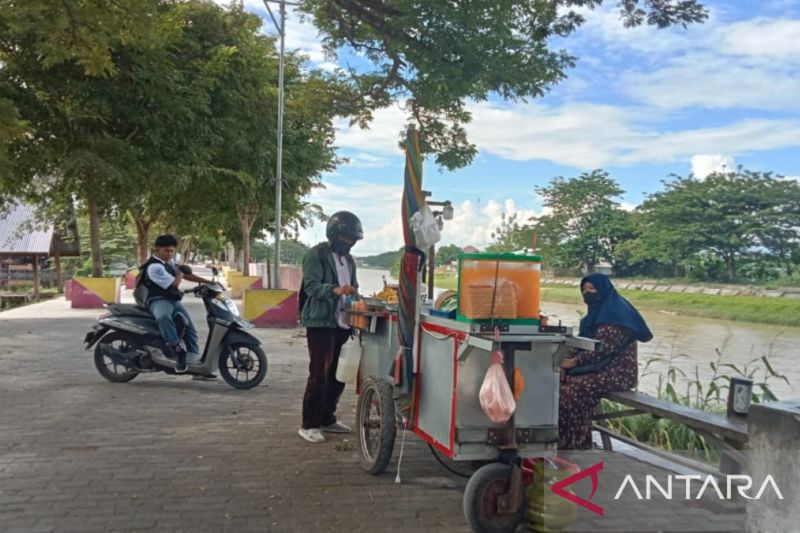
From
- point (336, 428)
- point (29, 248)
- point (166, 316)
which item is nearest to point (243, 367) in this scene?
point (166, 316)

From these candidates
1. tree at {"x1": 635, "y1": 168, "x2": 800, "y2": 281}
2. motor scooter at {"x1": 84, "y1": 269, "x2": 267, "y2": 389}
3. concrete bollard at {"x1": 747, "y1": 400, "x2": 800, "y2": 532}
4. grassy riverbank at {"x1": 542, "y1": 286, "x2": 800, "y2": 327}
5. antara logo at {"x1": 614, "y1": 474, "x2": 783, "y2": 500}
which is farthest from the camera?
tree at {"x1": 635, "y1": 168, "x2": 800, "y2": 281}

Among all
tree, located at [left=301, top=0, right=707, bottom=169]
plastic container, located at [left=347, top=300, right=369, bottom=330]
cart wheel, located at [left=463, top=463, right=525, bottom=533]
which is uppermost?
tree, located at [left=301, top=0, right=707, bottom=169]

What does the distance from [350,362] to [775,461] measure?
3004 millimetres

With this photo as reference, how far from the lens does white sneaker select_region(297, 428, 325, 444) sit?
5160mm

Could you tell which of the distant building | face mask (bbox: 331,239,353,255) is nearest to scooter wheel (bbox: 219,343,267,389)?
face mask (bbox: 331,239,353,255)

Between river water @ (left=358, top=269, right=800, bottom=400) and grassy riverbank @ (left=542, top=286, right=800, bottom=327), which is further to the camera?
grassy riverbank @ (left=542, top=286, right=800, bottom=327)

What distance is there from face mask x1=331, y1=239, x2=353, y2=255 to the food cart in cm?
148

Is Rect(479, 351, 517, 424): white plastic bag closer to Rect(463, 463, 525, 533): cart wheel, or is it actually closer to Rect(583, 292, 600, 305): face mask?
Rect(463, 463, 525, 533): cart wheel

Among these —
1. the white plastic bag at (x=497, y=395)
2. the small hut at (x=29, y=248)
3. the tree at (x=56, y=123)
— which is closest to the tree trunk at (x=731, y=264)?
the tree at (x=56, y=123)

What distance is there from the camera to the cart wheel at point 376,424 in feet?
13.6

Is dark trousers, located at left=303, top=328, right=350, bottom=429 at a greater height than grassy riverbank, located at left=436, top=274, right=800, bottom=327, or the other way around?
dark trousers, located at left=303, top=328, right=350, bottom=429

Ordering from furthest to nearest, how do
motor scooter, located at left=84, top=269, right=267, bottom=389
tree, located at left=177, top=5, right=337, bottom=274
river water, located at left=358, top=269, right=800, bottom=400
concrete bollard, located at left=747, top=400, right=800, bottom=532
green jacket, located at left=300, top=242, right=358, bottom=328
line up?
1. tree, located at left=177, top=5, right=337, bottom=274
2. river water, located at left=358, top=269, right=800, bottom=400
3. motor scooter, located at left=84, top=269, right=267, bottom=389
4. green jacket, located at left=300, top=242, right=358, bottom=328
5. concrete bollard, located at left=747, top=400, right=800, bottom=532

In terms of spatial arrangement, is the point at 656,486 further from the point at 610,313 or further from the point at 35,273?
the point at 35,273

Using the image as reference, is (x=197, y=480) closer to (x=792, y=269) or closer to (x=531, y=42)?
(x=531, y=42)
